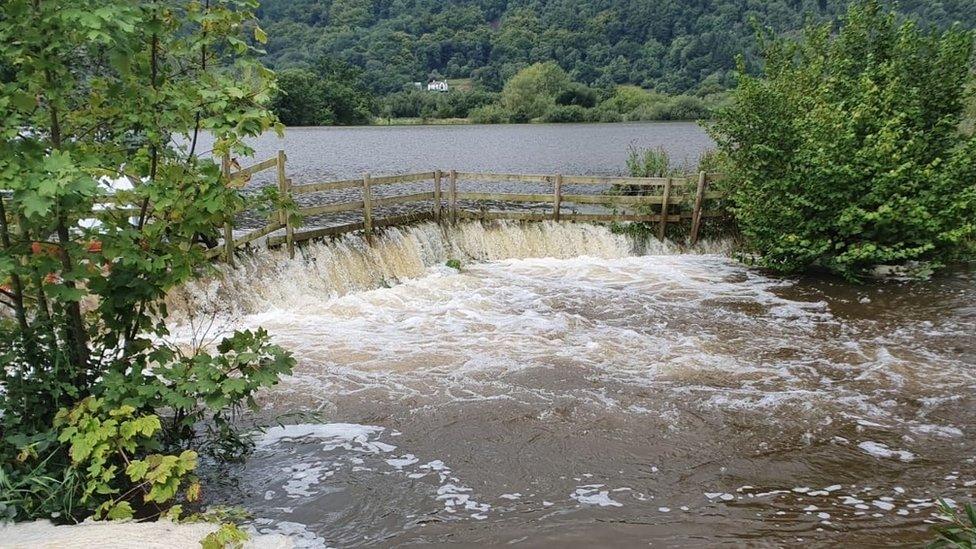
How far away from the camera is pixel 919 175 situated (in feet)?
43.9

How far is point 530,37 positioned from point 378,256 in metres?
106

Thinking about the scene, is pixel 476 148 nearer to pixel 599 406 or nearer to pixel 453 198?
pixel 453 198

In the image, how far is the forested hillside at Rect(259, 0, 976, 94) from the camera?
318 ft

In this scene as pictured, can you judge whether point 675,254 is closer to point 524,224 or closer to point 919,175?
point 524,224

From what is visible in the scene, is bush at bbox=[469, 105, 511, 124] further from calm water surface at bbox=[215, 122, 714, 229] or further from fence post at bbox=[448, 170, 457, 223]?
fence post at bbox=[448, 170, 457, 223]

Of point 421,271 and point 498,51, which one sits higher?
point 498,51

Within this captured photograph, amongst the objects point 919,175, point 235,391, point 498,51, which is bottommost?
point 235,391

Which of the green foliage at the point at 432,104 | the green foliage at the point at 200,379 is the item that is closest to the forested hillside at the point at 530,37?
the green foliage at the point at 432,104

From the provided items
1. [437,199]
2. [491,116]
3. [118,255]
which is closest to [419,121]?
[491,116]

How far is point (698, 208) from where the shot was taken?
17344 mm

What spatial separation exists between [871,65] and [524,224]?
8.35 m

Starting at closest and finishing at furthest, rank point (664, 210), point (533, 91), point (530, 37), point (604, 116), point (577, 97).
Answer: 1. point (664, 210)
2. point (604, 116)
3. point (533, 91)
4. point (577, 97)
5. point (530, 37)

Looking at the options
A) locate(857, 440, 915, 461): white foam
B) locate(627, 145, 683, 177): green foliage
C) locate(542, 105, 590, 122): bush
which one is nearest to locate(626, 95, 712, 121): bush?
locate(542, 105, 590, 122): bush

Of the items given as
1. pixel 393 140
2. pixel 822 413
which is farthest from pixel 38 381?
pixel 393 140
